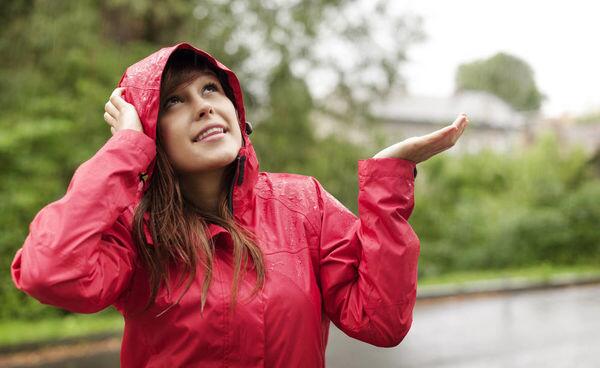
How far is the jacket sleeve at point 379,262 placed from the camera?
184 centimetres

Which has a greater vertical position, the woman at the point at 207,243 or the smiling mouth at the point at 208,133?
the smiling mouth at the point at 208,133

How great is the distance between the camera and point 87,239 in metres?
1.70

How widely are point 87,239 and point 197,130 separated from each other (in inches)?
19.5

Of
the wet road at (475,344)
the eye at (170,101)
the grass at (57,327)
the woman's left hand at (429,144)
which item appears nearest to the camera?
the woman's left hand at (429,144)

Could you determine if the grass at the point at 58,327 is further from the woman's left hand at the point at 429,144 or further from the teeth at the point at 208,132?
the woman's left hand at the point at 429,144

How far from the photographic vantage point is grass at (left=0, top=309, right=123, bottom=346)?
7.78 m

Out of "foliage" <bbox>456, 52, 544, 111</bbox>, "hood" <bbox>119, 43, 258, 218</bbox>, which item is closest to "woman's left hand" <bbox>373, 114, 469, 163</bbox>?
"hood" <bbox>119, 43, 258, 218</bbox>

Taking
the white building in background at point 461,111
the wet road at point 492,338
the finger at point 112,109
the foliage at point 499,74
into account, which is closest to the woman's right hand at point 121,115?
the finger at point 112,109

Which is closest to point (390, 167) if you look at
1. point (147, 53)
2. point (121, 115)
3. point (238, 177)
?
point (238, 177)

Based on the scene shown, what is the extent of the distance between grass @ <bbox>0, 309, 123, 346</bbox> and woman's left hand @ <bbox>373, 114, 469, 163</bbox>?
274 inches

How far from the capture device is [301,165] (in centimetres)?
1241

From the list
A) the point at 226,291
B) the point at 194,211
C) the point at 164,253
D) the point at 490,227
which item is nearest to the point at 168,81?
the point at 194,211

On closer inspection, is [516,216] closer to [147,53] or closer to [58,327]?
[147,53]

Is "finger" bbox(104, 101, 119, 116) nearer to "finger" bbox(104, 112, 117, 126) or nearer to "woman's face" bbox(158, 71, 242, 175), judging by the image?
"finger" bbox(104, 112, 117, 126)
